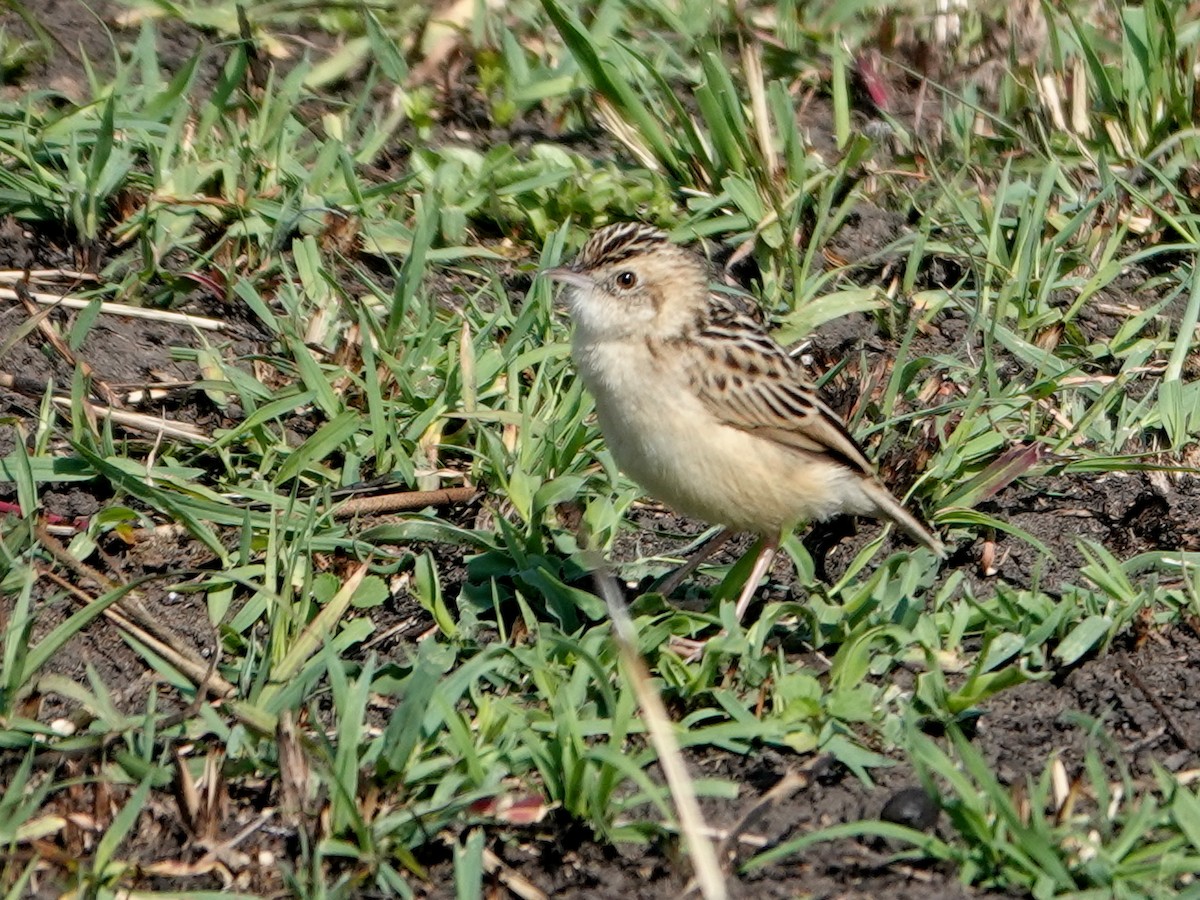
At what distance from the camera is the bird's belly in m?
6.08

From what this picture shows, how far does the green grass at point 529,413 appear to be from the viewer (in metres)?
5.21

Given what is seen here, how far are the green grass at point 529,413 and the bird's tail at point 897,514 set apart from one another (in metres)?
0.11

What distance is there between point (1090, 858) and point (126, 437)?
4.02 meters

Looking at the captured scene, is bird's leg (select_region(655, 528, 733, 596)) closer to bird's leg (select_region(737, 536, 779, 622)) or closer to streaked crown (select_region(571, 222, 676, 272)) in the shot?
bird's leg (select_region(737, 536, 779, 622))

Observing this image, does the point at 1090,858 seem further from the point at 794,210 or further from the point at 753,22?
the point at 753,22

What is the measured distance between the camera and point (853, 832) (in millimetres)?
4992

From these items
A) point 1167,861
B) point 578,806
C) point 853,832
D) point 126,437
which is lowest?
point 126,437

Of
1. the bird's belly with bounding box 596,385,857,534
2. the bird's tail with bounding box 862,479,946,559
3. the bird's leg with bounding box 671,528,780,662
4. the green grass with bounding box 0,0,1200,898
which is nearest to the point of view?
the green grass with bounding box 0,0,1200,898

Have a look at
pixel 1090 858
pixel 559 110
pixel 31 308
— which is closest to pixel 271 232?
pixel 31 308

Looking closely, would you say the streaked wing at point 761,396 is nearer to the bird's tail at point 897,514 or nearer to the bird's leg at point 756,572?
the bird's tail at point 897,514

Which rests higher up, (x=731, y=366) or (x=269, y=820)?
(x=731, y=366)

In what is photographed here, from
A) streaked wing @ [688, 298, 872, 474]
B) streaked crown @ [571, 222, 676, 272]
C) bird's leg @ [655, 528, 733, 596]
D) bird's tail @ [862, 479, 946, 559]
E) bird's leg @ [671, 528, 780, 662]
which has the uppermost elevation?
streaked crown @ [571, 222, 676, 272]

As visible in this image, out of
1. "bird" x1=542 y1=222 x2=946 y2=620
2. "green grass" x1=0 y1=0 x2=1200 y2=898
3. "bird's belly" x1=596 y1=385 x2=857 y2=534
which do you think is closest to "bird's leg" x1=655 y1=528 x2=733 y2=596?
"bird" x1=542 y1=222 x2=946 y2=620

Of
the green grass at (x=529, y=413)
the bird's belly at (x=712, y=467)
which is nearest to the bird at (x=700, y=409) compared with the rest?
the bird's belly at (x=712, y=467)
